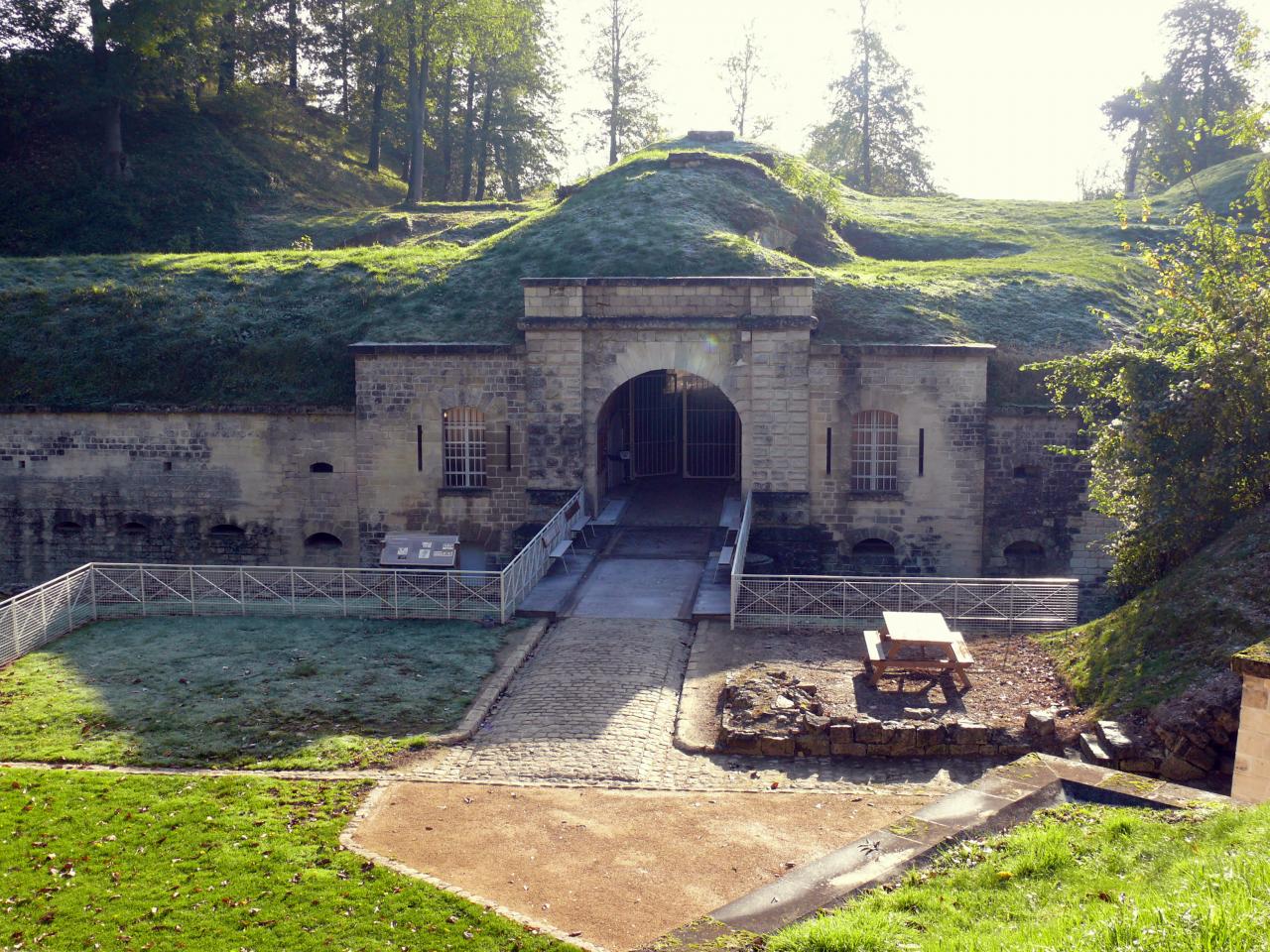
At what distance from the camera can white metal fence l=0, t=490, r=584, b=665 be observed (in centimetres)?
1925

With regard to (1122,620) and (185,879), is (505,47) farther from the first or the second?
(185,879)

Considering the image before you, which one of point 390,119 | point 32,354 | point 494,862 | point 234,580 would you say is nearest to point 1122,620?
point 494,862

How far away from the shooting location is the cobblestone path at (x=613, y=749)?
43.8ft

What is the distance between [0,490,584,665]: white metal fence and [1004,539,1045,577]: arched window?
10837 millimetres

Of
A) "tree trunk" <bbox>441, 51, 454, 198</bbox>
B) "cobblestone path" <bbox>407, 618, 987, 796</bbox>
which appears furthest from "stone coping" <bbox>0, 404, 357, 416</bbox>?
"tree trunk" <bbox>441, 51, 454, 198</bbox>

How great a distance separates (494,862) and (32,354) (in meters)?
21.9

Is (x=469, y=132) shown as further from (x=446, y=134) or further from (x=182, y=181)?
(x=182, y=181)

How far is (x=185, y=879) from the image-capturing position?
1048 cm

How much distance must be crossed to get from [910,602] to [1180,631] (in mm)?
5183

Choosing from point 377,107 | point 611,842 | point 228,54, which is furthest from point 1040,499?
point 228,54

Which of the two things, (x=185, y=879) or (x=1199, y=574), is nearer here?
(x=185, y=879)

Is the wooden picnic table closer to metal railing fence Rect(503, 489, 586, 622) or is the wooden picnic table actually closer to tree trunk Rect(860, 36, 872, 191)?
metal railing fence Rect(503, 489, 586, 622)

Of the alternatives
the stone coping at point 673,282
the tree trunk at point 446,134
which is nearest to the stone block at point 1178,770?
the stone coping at point 673,282

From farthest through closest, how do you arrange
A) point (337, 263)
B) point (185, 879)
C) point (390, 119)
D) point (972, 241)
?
1. point (390, 119)
2. point (972, 241)
3. point (337, 263)
4. point (185, 879)
